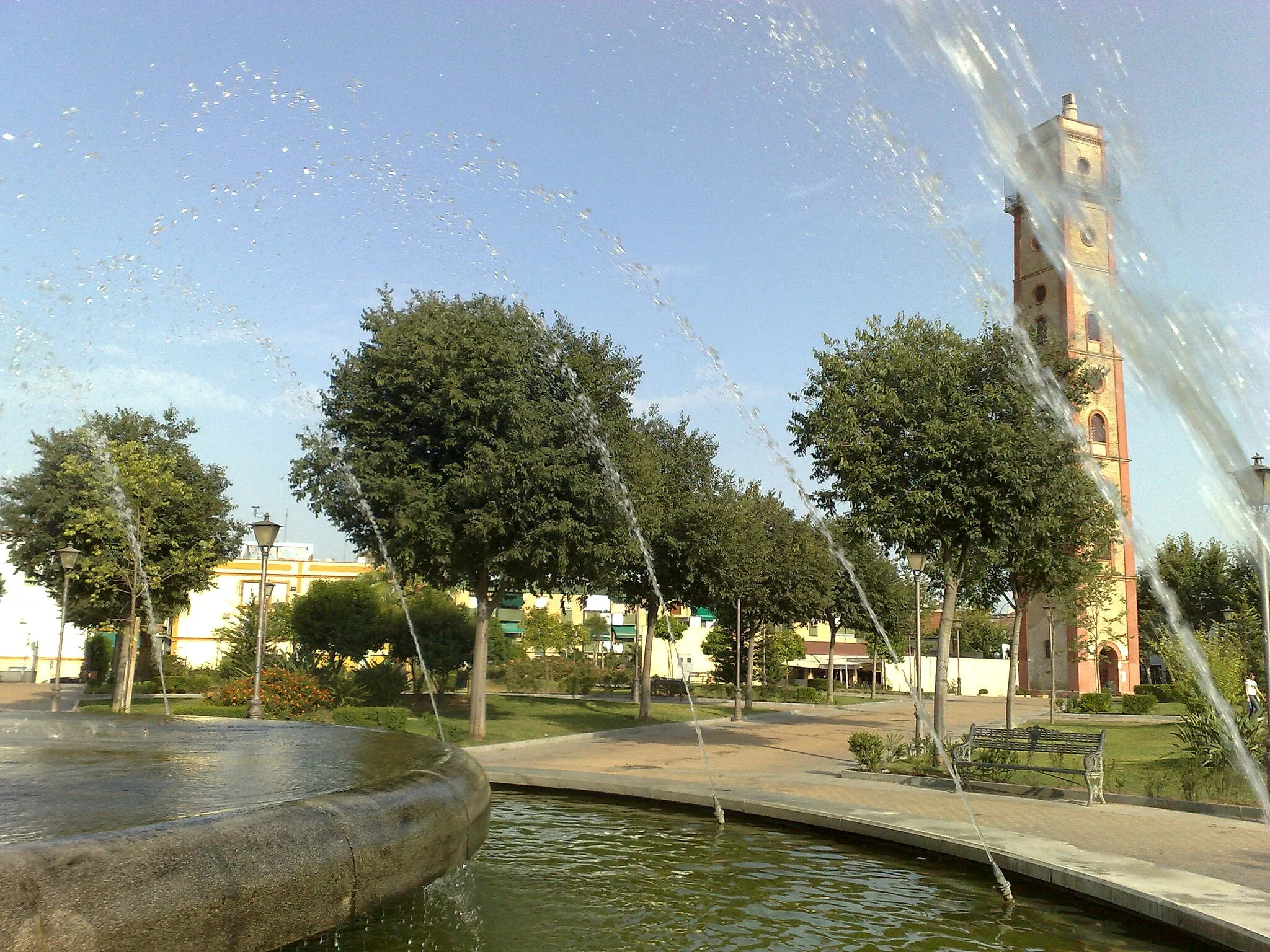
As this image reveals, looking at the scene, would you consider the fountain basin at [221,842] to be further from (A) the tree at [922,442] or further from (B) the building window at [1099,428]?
(B) the building window at [1099,428]

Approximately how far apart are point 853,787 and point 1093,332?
55.1 metres

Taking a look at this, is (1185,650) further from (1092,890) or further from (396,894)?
(396,894)

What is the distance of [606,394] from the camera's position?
2550 centimetres

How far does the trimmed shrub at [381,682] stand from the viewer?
109 feet

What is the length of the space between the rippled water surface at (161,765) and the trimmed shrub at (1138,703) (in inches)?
1692

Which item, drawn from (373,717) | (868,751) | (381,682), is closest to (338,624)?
(381,682)

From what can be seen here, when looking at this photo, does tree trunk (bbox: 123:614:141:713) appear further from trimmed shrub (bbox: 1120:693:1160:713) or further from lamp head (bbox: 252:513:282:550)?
trimmed shrub (bbox: 1120:693:1160:713)

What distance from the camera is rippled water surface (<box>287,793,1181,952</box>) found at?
715 cm

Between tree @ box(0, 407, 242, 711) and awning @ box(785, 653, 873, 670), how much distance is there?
51.9 meters

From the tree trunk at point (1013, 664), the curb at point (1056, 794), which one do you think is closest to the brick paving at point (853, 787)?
the curb at point (1056, 794)

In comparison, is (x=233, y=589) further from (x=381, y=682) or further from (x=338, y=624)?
(x=381, y=682)

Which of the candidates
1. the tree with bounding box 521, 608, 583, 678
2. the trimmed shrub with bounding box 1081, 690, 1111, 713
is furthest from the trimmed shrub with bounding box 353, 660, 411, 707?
the tree with bounding box 521, 608, 583, 678

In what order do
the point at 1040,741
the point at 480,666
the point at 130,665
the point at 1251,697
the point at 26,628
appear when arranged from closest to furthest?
the point at 1040,741 < the point at 1251,697 < the point at 480,666 < the point at 130,665 < the point at 26,628

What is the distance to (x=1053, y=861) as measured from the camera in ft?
29.6
